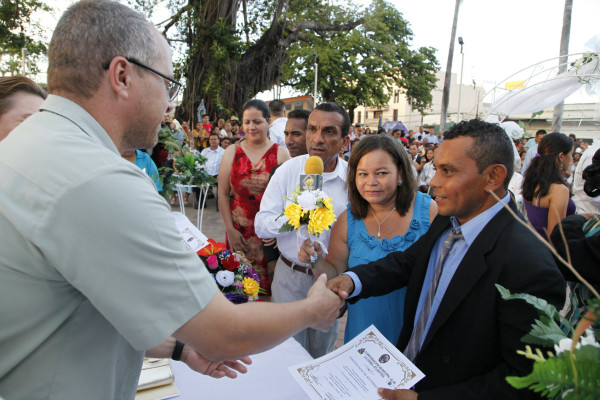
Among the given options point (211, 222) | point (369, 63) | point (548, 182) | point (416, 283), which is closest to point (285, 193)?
point (416, 283)

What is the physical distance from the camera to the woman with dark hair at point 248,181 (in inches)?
143

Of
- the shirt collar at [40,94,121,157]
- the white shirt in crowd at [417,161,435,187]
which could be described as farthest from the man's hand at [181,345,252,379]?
the white shirt in crowd at [417,161,435,187]

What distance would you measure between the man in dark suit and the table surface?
0.46 meters

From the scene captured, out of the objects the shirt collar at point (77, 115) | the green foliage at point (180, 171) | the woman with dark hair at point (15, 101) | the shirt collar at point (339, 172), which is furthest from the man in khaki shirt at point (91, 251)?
the green foliage at point (180, 171)

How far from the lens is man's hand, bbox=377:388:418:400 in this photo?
1.44 meters

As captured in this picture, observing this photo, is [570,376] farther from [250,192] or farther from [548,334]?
[250,192]

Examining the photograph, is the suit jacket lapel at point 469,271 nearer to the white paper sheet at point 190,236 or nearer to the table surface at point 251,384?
the table surface at point 251,384

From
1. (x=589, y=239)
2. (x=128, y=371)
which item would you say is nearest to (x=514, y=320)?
(x=589, y=239)

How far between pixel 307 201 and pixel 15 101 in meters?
1.67

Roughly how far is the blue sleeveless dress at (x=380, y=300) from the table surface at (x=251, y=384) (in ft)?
1.68

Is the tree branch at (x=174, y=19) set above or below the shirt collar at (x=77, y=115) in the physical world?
above

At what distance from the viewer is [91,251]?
2.75ft

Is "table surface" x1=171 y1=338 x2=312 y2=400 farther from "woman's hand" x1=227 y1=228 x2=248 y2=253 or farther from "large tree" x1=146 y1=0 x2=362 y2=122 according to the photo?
"large tree" x1=146 y1=0 x2=362 y2=122

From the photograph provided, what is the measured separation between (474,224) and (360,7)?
2751 cm
